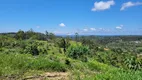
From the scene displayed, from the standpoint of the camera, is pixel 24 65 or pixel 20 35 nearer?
pixel 24 65

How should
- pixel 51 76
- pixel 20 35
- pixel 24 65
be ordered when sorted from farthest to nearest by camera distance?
1. pixel 20 35
2. pixel 24 65
3. pixel 51 76

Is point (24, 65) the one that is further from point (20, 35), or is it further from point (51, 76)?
point (20, 35)

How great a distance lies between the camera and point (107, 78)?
5148 millimetres

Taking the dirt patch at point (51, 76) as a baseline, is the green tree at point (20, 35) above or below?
above

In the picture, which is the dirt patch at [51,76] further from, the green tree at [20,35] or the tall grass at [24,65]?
the green tree at [20,35]

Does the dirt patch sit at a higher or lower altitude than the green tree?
lower

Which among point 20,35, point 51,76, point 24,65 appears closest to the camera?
point 51,76

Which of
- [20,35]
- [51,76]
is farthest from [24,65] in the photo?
[20,35]

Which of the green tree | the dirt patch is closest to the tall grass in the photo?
the dirt patch

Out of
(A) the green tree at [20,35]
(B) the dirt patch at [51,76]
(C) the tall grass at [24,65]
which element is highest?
(A) the green tree at [20,35]

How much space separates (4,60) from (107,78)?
369 centimetres

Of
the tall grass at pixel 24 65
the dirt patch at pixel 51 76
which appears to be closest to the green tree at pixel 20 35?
the tall grass at pixel 24 65

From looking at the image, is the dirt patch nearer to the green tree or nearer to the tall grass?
the tall grass

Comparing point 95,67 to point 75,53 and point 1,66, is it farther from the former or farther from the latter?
point 75,53
